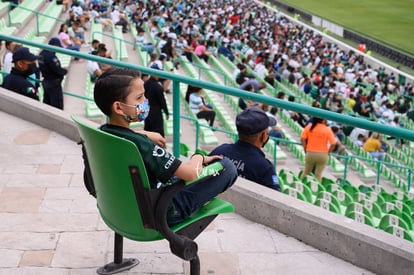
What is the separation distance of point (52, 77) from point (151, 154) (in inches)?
217

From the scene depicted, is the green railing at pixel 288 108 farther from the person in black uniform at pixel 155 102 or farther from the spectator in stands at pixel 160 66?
the spectator in stands at pixel 160 66

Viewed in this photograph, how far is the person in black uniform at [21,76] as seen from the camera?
6.82m

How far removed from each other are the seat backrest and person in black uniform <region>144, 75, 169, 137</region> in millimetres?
5522

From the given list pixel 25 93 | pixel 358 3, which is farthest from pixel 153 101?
pixel 358 3

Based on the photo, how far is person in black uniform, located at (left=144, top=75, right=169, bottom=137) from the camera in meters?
8.22

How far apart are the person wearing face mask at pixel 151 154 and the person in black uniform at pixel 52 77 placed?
506 centimetres

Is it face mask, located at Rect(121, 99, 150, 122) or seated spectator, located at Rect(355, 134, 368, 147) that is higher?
face mask, located at Rect(121, 99, 150, 122)

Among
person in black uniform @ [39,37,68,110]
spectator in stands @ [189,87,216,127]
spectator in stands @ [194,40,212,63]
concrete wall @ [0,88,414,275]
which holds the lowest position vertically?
spectator in stands @ [194,40,212,63]

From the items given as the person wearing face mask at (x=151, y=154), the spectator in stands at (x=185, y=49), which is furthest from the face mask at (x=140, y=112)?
the spectator in stands at (x=185, y=49)

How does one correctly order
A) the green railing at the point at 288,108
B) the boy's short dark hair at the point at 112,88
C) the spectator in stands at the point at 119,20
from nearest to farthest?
the boy's short dark hair at the point at 112,88 → the green railing at the point at 288,108 → the spectator in stands at the point at 119,20

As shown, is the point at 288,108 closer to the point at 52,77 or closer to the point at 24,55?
the point at 24,55

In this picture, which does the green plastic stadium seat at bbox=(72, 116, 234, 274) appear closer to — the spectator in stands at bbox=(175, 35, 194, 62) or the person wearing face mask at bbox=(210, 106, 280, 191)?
the person wearing face mask at bbox=(210, 106, 280, 191)

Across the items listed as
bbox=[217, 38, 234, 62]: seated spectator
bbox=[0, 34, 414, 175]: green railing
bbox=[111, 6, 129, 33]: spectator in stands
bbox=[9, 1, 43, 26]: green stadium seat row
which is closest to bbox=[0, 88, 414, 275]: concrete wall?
bbox=[0, 34, 414, 175]: green railing

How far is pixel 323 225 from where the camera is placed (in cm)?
360
